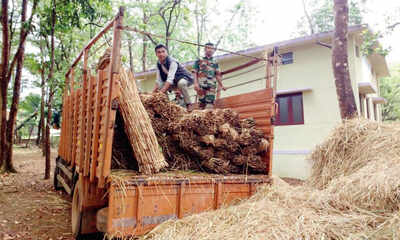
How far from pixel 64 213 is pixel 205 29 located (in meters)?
16.5

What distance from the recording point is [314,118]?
33.8ft

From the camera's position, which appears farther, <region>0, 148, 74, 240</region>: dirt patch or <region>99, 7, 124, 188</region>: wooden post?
<region>0, 148, 74, 240</region>: dirt patch

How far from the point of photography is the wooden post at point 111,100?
2.79 m

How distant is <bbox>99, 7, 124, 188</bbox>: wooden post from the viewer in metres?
2.79

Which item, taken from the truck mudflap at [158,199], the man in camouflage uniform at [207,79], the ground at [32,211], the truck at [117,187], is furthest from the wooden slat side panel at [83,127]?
the man in camouflage uniform at [207,79]

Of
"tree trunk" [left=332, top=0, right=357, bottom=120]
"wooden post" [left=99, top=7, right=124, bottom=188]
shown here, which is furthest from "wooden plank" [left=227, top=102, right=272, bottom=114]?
"tree trunk" [left=332, top=0, right=357, bottom=120]

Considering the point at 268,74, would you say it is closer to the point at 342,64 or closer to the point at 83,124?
the point at 83,124

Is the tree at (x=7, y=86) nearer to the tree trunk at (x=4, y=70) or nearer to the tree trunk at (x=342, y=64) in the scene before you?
the tree trunk at (x=4, y=70)

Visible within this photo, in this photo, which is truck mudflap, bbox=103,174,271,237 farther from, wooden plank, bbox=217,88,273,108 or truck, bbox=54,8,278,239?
wooden plank, bbox=217,88,273,108

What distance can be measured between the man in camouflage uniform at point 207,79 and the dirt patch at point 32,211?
10.0 feet

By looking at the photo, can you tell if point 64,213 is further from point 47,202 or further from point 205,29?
point 205,29

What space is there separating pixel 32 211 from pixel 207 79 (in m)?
3.77

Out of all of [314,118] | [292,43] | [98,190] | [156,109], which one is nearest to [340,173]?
[156,109]

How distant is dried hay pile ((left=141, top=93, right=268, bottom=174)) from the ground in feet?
5.79
